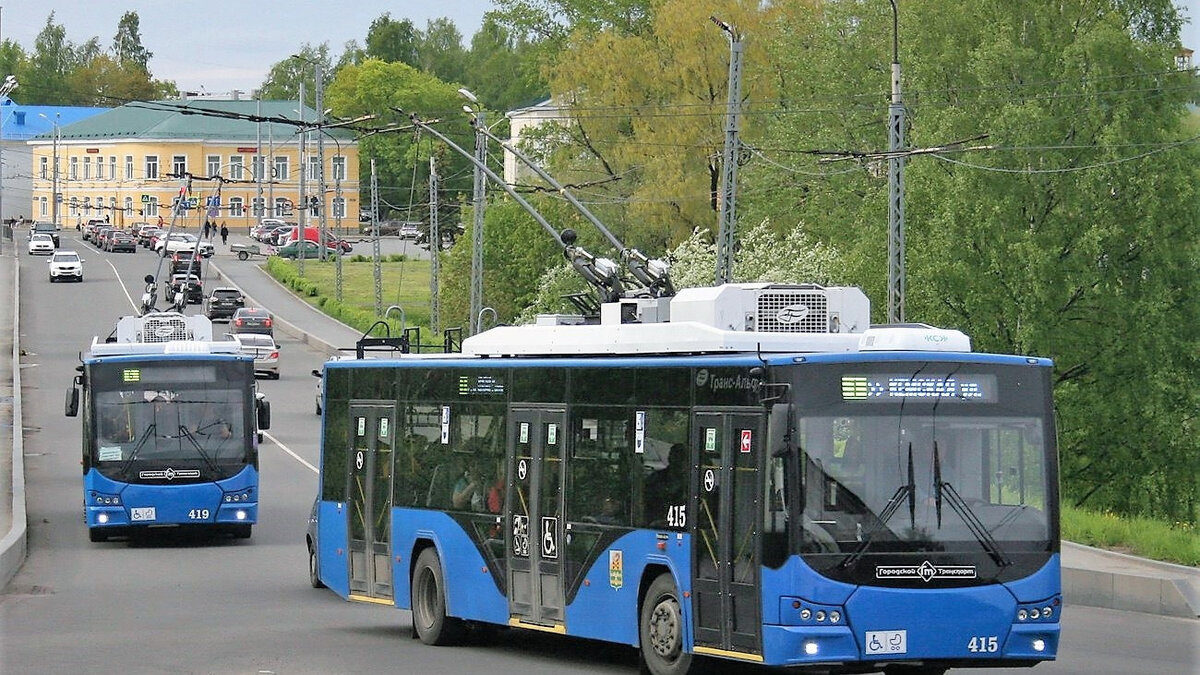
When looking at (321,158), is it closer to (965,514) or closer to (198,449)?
(198,449)

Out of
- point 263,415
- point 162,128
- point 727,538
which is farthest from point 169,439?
Answer: point 162,128

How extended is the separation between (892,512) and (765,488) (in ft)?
2.57

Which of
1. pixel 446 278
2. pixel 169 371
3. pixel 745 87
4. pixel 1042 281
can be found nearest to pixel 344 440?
pixel 169 371

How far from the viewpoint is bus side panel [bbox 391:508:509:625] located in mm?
16688

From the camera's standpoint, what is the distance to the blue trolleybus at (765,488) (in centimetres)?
1260

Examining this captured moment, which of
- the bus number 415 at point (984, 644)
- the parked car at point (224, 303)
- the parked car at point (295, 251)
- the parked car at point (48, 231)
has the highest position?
the parked car at point (48, 231)

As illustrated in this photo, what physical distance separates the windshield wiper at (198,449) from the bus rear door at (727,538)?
54.3 ft

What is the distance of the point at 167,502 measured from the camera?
94.6ft

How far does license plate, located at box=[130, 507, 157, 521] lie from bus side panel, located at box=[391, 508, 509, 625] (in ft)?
36.2

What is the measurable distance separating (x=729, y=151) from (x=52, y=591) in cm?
1336

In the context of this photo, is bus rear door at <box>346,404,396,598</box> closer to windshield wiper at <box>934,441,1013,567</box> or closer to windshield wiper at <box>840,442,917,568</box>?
windshield wiper at <box>840,442,917,568</box>

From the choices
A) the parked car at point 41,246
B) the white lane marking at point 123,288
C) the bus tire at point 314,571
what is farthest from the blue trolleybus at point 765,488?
the parked car at point 41,246

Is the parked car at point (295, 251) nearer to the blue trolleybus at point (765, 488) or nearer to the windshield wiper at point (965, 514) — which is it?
the blue trolleybus at point (765, 488)

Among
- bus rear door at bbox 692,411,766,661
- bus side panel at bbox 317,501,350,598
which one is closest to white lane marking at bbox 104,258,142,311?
bus side panel at bbox 317,501,350,598
